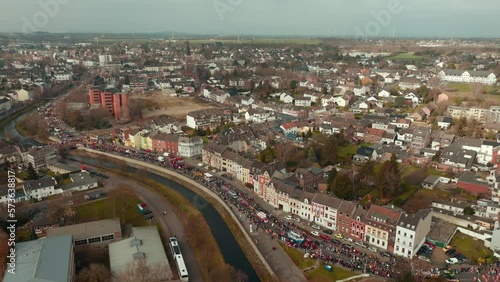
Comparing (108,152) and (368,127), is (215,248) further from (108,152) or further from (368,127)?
(368,127)

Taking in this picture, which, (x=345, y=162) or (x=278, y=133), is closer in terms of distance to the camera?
(x=345, y=162)

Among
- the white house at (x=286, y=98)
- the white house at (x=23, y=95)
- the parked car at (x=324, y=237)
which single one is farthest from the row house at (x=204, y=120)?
the white house at (x=23, y=95)

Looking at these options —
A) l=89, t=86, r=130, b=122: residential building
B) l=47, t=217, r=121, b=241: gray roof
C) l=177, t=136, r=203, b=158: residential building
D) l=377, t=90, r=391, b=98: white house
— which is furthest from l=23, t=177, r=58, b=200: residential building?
l=377, t=90, r=391, b=98: white house

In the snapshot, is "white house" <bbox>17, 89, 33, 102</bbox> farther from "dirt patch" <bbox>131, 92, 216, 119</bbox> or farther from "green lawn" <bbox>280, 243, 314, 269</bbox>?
"green lawn" <bbox>280, 243, 314, 269</bbox>

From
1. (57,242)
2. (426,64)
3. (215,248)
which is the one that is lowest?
(215,248)

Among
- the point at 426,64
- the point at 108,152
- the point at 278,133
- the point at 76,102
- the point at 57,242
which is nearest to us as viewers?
the point at 57,242

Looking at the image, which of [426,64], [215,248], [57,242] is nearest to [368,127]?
[215,248]

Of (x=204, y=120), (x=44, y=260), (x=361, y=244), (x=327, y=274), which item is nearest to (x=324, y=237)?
(x=361, y=244)
